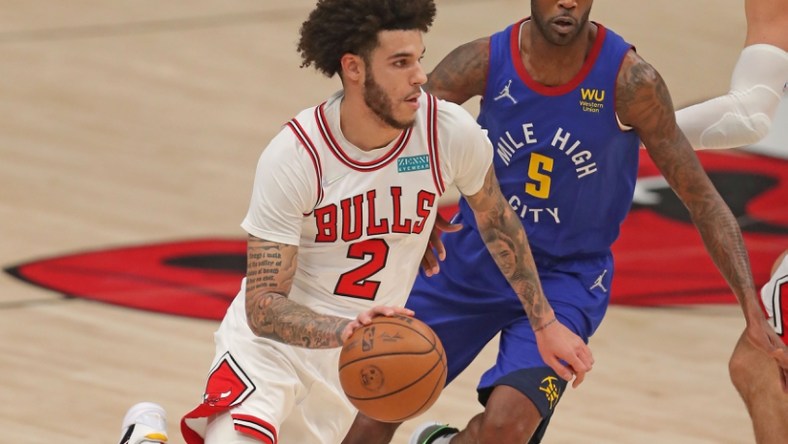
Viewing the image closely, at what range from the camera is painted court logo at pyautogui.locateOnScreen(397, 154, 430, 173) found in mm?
4888

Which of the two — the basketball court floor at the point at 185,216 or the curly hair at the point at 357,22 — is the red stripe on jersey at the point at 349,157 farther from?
the basketball court floor at the point at 185,216

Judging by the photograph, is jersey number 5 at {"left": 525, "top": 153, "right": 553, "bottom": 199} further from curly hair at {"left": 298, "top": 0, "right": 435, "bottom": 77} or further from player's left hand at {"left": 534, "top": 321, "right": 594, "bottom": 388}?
curly hair at {"left": 298, "top": 0, "right": 435, "bottom": 77}

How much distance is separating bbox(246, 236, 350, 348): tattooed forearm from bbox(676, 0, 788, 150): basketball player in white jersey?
192 cm

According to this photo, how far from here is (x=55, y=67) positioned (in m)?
11.8

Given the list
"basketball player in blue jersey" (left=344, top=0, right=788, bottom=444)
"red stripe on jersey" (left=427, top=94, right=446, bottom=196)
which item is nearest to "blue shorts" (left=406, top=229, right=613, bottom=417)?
"basketball player in blue jersey" (left=344, top=0, right=788, bottom=444)

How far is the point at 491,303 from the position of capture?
224 inches

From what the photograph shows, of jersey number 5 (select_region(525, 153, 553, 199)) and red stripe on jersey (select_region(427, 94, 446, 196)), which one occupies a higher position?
red stripe on jersey (select_region(427, 94, 446, 196))

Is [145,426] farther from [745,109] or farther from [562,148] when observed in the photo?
[745,109]

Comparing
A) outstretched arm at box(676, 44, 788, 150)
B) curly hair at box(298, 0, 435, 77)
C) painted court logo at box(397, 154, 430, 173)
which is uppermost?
curly hair at box(298, 0, 435, 77)

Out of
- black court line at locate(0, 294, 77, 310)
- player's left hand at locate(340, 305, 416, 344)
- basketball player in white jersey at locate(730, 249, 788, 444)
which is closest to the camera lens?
player's left hand at locate(340, 305, 416, 344)

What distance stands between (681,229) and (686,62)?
3466 mm

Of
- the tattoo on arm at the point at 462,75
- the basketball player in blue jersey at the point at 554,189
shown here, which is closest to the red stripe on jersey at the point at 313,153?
the basketball player in blue jersey at the point at 554,189

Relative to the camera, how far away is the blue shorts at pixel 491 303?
5.53 meters

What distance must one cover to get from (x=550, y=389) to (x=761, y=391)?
95cm
